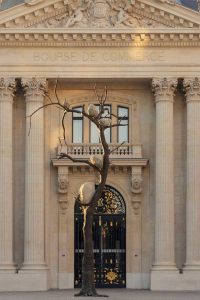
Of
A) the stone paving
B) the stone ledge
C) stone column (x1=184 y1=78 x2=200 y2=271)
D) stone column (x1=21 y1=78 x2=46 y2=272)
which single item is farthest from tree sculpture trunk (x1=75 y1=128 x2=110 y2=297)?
stone column (x1=184 y1=78 x2=200 y2=271)

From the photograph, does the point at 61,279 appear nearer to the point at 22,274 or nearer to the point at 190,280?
the point at 22,274

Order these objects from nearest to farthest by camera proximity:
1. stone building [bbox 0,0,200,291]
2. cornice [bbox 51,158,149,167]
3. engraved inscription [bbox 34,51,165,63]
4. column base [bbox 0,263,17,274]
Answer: column base [bbox 0,263,17,274] < stone building [bbox 0,0,200,291] < engraved inscription [bbox 34,51,165,63] < cornice [bbox 51,158,149,167]

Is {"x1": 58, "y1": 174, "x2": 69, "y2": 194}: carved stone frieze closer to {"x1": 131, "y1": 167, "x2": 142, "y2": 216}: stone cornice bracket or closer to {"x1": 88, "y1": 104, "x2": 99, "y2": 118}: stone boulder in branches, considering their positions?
{"x1": 131, "y1": 167, "x2": 142, "y2": 216}: stone cornice bracket

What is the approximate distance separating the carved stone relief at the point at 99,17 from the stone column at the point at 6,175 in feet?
12.2

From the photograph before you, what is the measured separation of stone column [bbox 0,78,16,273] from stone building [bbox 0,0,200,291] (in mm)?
48

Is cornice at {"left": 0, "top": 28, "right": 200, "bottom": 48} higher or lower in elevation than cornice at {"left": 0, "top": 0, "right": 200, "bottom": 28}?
lower

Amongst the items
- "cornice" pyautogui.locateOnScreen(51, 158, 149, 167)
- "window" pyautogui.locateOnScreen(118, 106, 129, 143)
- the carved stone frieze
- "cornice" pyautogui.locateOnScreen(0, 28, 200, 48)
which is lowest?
the carved stone frieze

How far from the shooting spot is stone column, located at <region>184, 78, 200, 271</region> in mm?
34312

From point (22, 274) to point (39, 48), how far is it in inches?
421

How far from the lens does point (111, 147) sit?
119 ft

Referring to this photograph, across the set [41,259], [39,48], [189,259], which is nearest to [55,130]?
[39,48]

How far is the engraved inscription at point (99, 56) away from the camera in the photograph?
35.3m

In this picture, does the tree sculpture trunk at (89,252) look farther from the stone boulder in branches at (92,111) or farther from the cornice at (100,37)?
the cornice at (100,37)

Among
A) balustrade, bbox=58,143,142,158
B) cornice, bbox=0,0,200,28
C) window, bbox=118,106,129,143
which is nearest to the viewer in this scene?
cornice, bbox=0,0,200,28
